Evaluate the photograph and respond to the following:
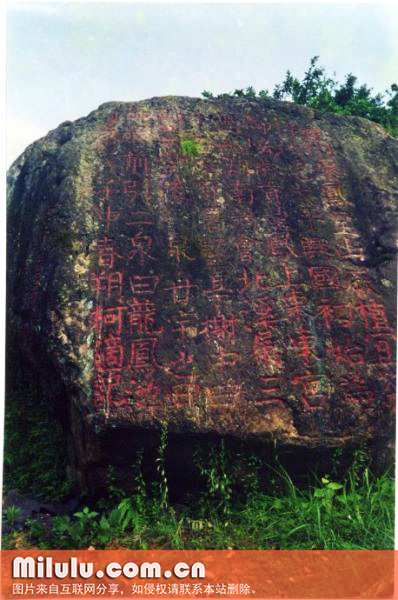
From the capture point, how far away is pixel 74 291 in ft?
13.3

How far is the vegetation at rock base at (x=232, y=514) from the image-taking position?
12.0 feet

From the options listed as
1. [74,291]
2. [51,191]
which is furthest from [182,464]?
[51,191]

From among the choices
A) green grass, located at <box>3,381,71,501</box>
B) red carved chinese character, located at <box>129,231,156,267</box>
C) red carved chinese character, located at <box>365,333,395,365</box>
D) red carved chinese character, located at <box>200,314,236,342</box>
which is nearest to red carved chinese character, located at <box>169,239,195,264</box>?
red carved chinese character, located at <box>129,231,156,267</box>

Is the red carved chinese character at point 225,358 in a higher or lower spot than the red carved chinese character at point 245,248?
lower

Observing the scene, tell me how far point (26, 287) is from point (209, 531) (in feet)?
7.05

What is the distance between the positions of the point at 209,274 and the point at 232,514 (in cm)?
160

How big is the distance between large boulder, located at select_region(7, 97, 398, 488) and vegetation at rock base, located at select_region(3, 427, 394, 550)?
0.91ft

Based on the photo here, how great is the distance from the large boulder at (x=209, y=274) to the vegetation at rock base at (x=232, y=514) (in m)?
0.28

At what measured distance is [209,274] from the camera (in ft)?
13.6

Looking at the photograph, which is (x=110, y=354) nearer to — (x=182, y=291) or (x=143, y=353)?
(x=143, y=353)

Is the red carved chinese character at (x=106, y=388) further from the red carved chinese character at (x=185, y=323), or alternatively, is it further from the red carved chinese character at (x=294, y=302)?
the red carved chinese character at (x=294, y=302)

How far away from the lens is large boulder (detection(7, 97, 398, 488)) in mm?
3828

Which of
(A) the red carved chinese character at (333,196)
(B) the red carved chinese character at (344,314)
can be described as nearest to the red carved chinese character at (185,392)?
(B) the red carved chinese character at (344,314)

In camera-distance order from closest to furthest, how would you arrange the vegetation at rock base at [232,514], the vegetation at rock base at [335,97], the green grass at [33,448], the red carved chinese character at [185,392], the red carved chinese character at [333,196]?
the vegetation at rock base at [232,514]
the red carved chinese character at [185,392]
the green grass at [33,448]
the red carved chinese character at [333,196]
the vegetation at rock base at [335,97]
